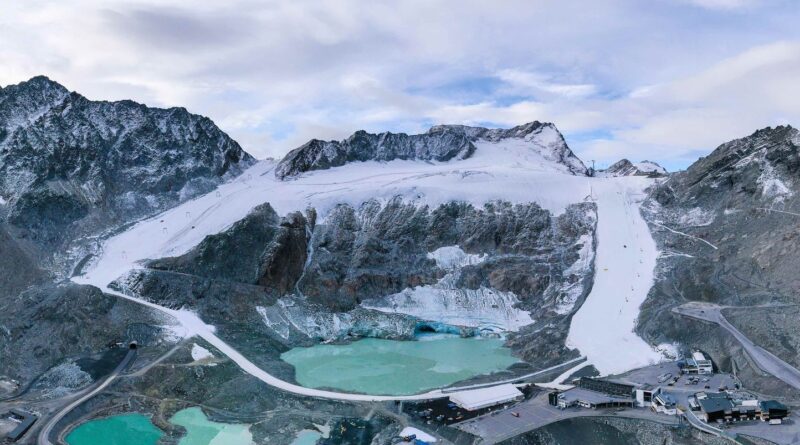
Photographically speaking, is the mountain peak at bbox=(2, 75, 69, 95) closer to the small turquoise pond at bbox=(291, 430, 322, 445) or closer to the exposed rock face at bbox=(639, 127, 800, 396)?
the small turquoise pond at bbox=(291, 430, 322, 445)

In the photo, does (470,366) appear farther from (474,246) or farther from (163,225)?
(163,225)

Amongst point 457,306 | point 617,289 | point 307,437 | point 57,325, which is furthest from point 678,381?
point 57,325

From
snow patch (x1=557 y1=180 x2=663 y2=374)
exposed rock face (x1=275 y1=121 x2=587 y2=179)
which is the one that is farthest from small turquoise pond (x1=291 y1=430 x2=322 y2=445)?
exposed rock face (x1=275 y1=121 x2=587 y2=179)

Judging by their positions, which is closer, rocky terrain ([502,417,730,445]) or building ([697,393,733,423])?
rocky terrain ([502,417,730,445])

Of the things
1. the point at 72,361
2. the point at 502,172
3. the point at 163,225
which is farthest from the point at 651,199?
the point at 72,361

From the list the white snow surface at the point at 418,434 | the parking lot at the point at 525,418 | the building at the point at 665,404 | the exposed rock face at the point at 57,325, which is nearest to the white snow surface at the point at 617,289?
the building at the point at 665,404

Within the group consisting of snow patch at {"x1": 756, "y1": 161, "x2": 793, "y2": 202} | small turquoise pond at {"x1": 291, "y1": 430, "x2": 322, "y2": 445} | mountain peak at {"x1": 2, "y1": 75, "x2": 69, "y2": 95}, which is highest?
mountain peak at {"x1": 2, "y1": 75, "x2": 69, "y2": 95}
